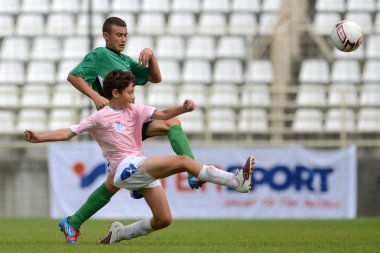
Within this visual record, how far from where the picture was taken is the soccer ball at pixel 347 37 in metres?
10.3

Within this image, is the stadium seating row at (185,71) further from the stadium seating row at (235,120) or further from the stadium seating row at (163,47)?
the stadium seating row at (235,120)

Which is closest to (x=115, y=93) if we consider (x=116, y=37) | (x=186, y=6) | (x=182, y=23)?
(x=116, y=37)

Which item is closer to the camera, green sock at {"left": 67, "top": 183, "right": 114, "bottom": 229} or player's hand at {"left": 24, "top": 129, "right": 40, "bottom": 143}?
player's hand at {"left": 24, "top": 129, "right": 40, "bottom": 143}

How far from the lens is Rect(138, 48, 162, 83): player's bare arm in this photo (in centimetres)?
877

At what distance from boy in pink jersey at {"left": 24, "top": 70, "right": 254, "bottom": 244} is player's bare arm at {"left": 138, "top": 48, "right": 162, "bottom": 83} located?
1.43 ft

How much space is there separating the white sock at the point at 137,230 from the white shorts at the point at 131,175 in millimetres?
486

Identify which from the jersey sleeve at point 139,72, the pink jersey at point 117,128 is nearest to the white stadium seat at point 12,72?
the jersey sleeve at point 139,72

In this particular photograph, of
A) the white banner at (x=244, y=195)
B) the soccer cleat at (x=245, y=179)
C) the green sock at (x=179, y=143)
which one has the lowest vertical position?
the white banner at (x=244, y=195)

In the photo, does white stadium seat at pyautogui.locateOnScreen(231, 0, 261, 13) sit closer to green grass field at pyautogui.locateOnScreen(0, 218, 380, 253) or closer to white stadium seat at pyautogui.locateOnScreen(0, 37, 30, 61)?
white stadium seat at pyautogui.locateOnScreen(0, 37, 30, 61)

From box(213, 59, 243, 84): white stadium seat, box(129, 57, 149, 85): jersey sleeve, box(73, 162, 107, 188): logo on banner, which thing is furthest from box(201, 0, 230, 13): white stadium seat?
box(129, 57, 149, 85): jersey sleeve

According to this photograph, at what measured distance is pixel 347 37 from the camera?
1027 centimetres

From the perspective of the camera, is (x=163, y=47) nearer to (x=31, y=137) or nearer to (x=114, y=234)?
(x=114, y=234)

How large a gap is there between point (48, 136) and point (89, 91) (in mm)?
953

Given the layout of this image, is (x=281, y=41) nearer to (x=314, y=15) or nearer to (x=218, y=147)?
(x=314, y=15)
